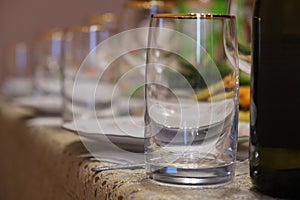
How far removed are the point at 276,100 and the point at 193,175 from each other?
0.08m

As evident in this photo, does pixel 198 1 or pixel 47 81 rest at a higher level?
pixel 198 1

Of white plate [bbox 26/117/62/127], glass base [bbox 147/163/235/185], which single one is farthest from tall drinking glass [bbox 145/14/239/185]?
white plate [bbox 26/117/62/127]

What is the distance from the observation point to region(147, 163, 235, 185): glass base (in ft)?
1.32

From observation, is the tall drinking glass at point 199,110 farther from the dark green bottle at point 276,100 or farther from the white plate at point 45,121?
the white plate at point 45,121

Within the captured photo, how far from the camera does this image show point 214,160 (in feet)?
1.38

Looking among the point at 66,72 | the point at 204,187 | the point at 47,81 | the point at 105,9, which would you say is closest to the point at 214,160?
the point at 204,187

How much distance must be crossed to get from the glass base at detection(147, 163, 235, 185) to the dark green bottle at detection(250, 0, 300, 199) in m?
0.02

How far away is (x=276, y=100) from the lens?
0.39m

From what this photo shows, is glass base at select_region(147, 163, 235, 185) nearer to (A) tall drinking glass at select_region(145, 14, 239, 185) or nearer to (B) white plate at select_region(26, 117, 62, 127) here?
(A) tall drinking glass at select_region(145, 14, 239, 185)

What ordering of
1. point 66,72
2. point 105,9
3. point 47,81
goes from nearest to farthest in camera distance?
point 66,72 < point 47,81 < point 105,9

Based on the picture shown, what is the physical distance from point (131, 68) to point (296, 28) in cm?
52

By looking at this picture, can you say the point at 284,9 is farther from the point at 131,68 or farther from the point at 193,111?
the point at 131,68

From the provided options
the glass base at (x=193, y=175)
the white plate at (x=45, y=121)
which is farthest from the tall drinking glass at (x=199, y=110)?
the white plate at (x=45, y=121)

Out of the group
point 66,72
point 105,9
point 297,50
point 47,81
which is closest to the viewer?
point 297,50
